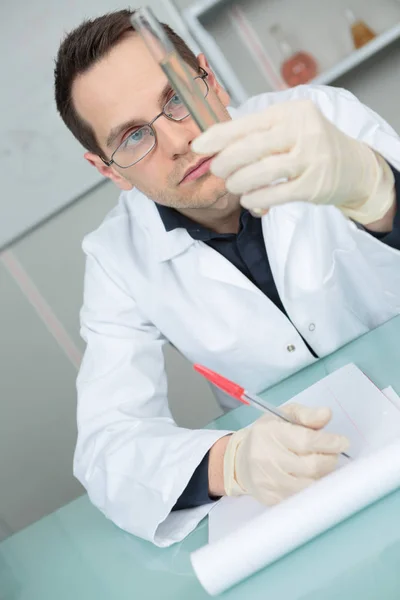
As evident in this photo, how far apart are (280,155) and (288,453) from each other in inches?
15.4

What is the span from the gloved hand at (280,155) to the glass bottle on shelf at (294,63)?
1.40 meters

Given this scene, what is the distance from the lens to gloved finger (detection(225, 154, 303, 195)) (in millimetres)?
770

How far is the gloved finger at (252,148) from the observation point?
2.50 ft

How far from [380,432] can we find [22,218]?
1.64 meters

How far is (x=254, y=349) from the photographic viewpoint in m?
1.31

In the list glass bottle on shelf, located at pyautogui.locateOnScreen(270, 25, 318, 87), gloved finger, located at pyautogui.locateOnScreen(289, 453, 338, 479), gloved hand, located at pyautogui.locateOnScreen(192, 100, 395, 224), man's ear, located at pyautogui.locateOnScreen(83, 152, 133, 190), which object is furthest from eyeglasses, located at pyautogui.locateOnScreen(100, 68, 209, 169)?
glass bottle on shelf, located at pyautogui.locateOnScreen(270, 25, 318, 87)

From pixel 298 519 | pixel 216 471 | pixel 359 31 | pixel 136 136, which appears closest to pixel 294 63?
pixel 359 31

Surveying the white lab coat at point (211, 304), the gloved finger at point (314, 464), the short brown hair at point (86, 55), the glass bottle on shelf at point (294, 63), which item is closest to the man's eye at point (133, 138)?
the short brown hair at point (86, 55)

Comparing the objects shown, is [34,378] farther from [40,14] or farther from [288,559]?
[288,559]

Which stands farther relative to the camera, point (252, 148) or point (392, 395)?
point (392, 395)

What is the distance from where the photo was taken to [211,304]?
52.4 inches

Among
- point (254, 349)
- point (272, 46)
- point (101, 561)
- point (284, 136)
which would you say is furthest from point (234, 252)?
point (272, 46)

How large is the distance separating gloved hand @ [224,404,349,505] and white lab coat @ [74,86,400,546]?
10.7 inches

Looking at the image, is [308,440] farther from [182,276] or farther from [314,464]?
[182,276]
